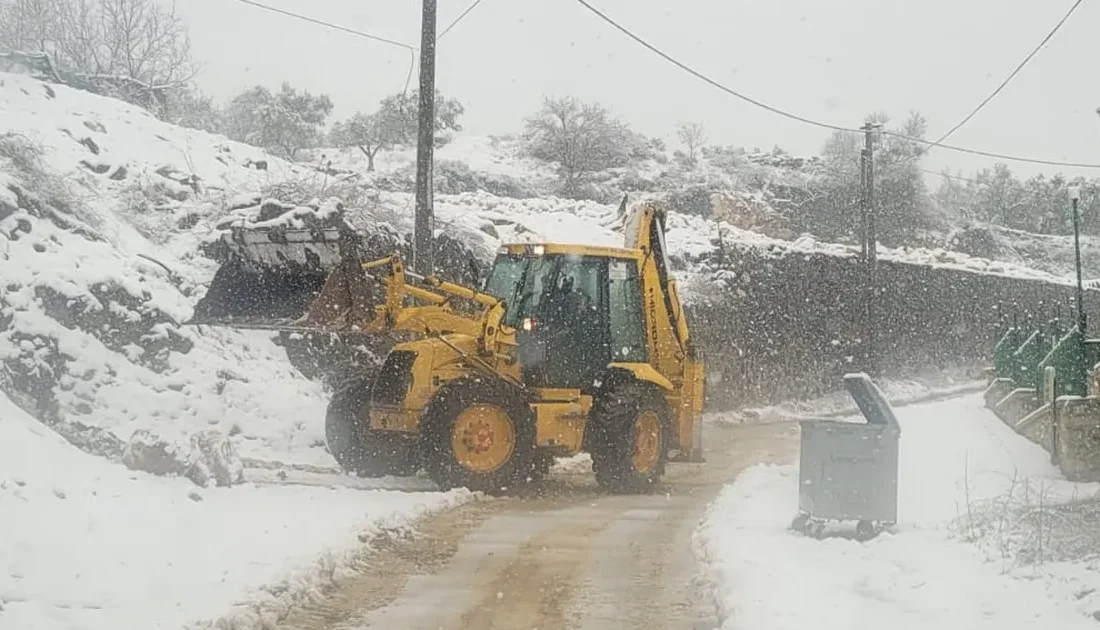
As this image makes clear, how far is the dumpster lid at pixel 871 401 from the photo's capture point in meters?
9.00

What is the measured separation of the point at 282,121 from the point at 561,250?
86.1 ft

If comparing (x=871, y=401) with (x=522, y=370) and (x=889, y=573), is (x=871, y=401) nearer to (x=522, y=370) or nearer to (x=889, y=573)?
(x=889, y=573)

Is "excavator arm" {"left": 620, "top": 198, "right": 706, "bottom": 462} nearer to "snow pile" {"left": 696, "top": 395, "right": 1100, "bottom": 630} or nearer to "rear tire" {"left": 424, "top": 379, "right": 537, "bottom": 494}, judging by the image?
"snow pile" {"left": 696, "top": 395, "right": 1100, "bottom": 630}

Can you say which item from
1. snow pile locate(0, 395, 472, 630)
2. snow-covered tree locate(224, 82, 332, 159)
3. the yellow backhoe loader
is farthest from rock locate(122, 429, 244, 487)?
snow-covered tree locate(224, 82, 332, 159)

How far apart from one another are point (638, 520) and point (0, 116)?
40.7 feet

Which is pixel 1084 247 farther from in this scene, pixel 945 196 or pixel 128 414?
pixel 128 414

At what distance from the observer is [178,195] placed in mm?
18906

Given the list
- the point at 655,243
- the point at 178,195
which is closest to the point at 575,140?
the point at 178,195

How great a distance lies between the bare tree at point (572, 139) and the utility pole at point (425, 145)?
25607 mm

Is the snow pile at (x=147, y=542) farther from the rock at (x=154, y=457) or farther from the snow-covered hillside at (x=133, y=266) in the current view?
the snow-covered hillside at (x=133, y=266)

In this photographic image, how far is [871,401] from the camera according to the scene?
9.22 meters

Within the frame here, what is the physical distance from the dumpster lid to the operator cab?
4.09 m

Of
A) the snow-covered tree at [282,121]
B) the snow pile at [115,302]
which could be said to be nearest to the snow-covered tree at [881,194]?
the snow-covered tree at [282,121]

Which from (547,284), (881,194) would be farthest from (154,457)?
(881,194)
